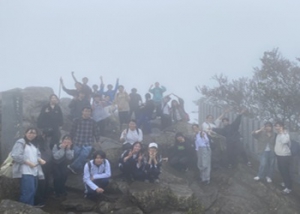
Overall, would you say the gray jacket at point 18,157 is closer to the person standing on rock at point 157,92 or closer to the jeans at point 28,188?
the jeans at point 28,188

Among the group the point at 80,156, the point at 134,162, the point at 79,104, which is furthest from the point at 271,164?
the point at 79,104

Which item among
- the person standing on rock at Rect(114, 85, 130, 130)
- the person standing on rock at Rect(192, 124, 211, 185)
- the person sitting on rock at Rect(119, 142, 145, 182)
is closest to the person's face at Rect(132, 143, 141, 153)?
the person sitting on rock at Rect(119, 142, 145, 182)

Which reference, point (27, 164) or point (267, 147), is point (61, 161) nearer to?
point (27, 164)

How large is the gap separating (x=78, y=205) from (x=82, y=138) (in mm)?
2249

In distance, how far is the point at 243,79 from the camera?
22.1m

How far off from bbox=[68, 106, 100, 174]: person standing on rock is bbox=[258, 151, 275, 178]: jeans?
18.3ft

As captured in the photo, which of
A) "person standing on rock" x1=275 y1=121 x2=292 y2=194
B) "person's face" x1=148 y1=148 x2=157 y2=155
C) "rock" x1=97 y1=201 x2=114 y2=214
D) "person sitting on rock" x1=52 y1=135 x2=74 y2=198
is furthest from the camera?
"person standing on rock" x1=275 y1=121 x2=292 y2=194

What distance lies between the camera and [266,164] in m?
12.5

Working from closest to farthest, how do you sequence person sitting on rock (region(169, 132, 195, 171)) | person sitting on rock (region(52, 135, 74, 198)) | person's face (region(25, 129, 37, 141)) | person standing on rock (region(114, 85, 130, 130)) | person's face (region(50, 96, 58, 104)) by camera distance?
person's face (region(25, 129, 37, 141))
person sitting on rock (region(52, 135, 74, 198))
person's face (region(50, 96, 58, 104))
person sitting on rock (region(169, 132, 195, 171))
person standing on rock (region(114, 85, 130, 130))

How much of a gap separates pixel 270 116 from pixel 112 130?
25.3 ft

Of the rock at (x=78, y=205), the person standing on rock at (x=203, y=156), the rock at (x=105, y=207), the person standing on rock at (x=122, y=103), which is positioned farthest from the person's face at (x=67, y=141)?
the person standing on rock at (x=122, y=103)

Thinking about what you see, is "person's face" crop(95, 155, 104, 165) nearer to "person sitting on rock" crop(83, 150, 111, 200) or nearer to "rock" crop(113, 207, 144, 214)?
"person sitting on rock" crop(83, 150, 111, 200)

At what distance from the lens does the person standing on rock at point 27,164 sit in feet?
30.4

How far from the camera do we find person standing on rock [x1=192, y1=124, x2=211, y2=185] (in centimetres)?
1255
